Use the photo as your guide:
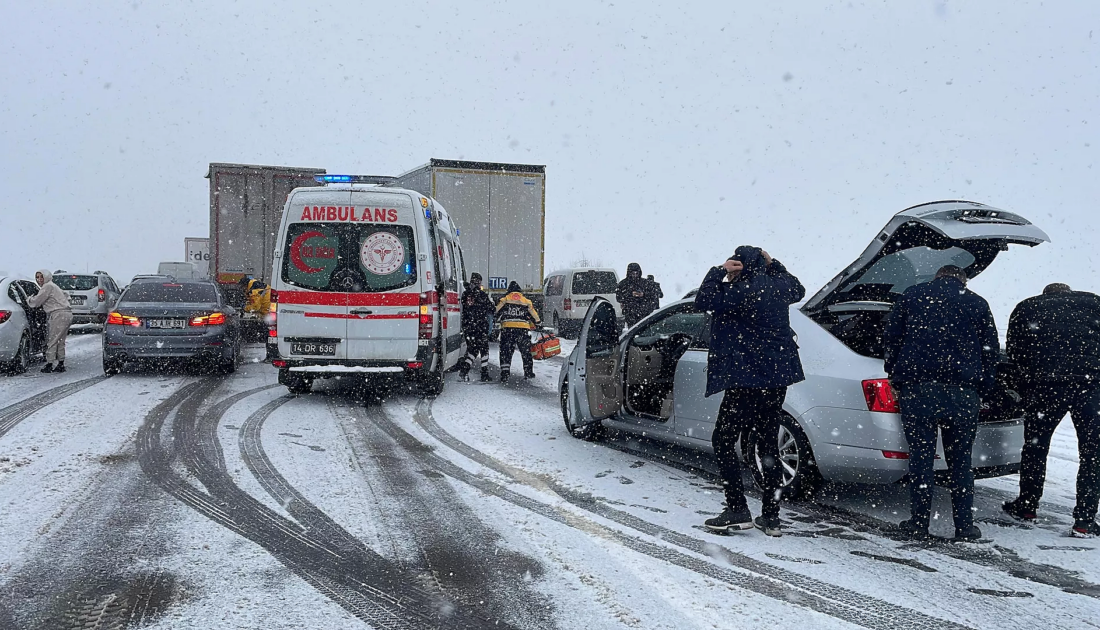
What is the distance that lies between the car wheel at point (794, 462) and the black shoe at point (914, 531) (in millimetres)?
694

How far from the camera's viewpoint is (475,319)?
12.9 metres

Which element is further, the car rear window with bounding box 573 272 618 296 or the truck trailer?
the car rear window with bounding box 573 272 618 296

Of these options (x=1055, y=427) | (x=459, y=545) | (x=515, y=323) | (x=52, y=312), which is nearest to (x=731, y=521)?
(x=459, y=545)

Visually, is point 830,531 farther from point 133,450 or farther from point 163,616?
point 133,450

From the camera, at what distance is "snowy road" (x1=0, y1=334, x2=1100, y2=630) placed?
3693 millimetres

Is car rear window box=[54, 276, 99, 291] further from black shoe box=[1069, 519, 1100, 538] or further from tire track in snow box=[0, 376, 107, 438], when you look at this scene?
black shoe box=[1069, 519, 1100, 538]

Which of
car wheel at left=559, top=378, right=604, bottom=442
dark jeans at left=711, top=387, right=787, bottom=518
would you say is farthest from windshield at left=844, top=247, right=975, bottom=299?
car wheel at left=559, top=378, right=604, bottom=442

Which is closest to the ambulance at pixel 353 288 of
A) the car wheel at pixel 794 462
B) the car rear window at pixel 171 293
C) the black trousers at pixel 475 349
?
the black trousers at pixel 475 349

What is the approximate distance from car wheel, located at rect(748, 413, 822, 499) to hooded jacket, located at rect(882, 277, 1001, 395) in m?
0.81

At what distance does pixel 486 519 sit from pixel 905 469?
2534mm

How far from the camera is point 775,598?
153 inches

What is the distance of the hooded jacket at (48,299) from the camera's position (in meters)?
12.4

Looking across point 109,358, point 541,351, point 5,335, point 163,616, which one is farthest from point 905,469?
point 5,335

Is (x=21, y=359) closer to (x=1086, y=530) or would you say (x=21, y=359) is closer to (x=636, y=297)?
(x=636, y=297)
